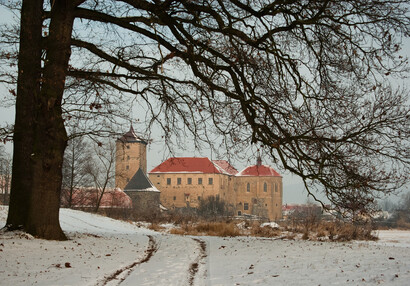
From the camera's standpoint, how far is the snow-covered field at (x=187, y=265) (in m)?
6.00

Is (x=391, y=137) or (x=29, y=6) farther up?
(x=29, y=6)

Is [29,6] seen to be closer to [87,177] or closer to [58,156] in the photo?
[58,156]

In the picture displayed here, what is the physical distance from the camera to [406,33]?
9.80 meters

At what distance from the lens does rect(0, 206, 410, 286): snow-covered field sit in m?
6.00

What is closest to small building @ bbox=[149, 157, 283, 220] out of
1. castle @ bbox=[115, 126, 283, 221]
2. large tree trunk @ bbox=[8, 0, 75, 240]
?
castle @ bbox=[115, 126, 283, 221]

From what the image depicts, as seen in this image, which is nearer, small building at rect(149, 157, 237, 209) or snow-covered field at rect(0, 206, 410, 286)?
snow-covered field at rect(0, 206, 410, 286)

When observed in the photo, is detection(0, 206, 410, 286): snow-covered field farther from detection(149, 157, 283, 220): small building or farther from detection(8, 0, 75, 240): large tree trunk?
detection(149, 157, 283, 220): small building

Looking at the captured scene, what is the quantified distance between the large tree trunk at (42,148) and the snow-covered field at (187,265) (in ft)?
2.32

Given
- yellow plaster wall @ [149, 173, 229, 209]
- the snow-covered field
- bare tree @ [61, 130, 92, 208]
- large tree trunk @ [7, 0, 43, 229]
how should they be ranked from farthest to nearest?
1. yellow plaster wall @ [149, 173, 229, 209]
2. bare tree @ [61, 130, 92, 208]
3. large tree trunk @ [7, 0, 43, 229]
4. the snow-covered field

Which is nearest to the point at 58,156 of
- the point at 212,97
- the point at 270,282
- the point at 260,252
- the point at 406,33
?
the point at 212,97

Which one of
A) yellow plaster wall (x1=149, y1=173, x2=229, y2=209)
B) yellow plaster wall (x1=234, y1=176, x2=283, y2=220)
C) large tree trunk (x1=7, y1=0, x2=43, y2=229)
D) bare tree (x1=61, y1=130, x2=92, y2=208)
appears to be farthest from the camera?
yellow plaster wall (x1=234, y1=176, x2=283, y2=220)

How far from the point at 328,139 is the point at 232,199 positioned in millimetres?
89597

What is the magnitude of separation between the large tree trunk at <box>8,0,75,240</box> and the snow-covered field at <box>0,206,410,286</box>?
707 mm

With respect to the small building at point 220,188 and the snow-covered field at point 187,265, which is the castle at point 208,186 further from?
the snow-covered field at point 187,265
